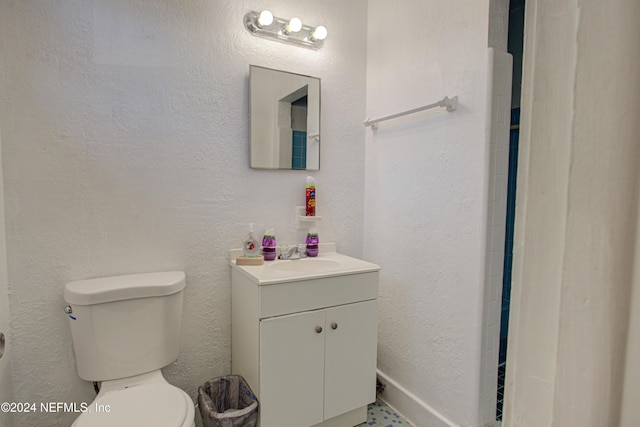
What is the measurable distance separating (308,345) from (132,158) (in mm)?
1108

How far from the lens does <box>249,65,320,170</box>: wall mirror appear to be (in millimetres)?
1717

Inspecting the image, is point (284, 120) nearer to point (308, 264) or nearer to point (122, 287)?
point (308, 264)

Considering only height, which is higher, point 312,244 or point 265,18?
point 265,18

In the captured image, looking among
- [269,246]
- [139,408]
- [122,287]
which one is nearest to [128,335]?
[122,287]

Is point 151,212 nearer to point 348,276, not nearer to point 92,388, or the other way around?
point 92,388

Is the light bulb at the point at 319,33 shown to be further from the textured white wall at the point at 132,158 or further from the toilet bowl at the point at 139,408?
the toilet bowl at the point at 139,408

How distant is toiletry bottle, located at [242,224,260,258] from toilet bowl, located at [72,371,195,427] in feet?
2.07

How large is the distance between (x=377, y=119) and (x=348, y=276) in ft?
2.80

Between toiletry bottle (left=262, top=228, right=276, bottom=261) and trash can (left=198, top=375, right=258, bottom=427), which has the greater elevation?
toiletry bottle (left=262, top=228, right=276, bottom=261)

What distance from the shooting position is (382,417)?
5.69 ft

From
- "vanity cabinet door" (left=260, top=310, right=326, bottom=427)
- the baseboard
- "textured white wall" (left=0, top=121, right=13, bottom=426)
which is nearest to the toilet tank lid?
"textured white wall" (left=0, top=121, right=13, bottom=426)

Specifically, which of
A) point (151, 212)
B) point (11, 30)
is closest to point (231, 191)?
point (151, 212)

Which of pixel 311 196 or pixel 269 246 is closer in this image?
pixel 269 246

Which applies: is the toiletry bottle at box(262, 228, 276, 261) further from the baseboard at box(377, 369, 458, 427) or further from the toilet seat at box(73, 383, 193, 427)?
the baseboard at box(377, 369, 458, 427)
